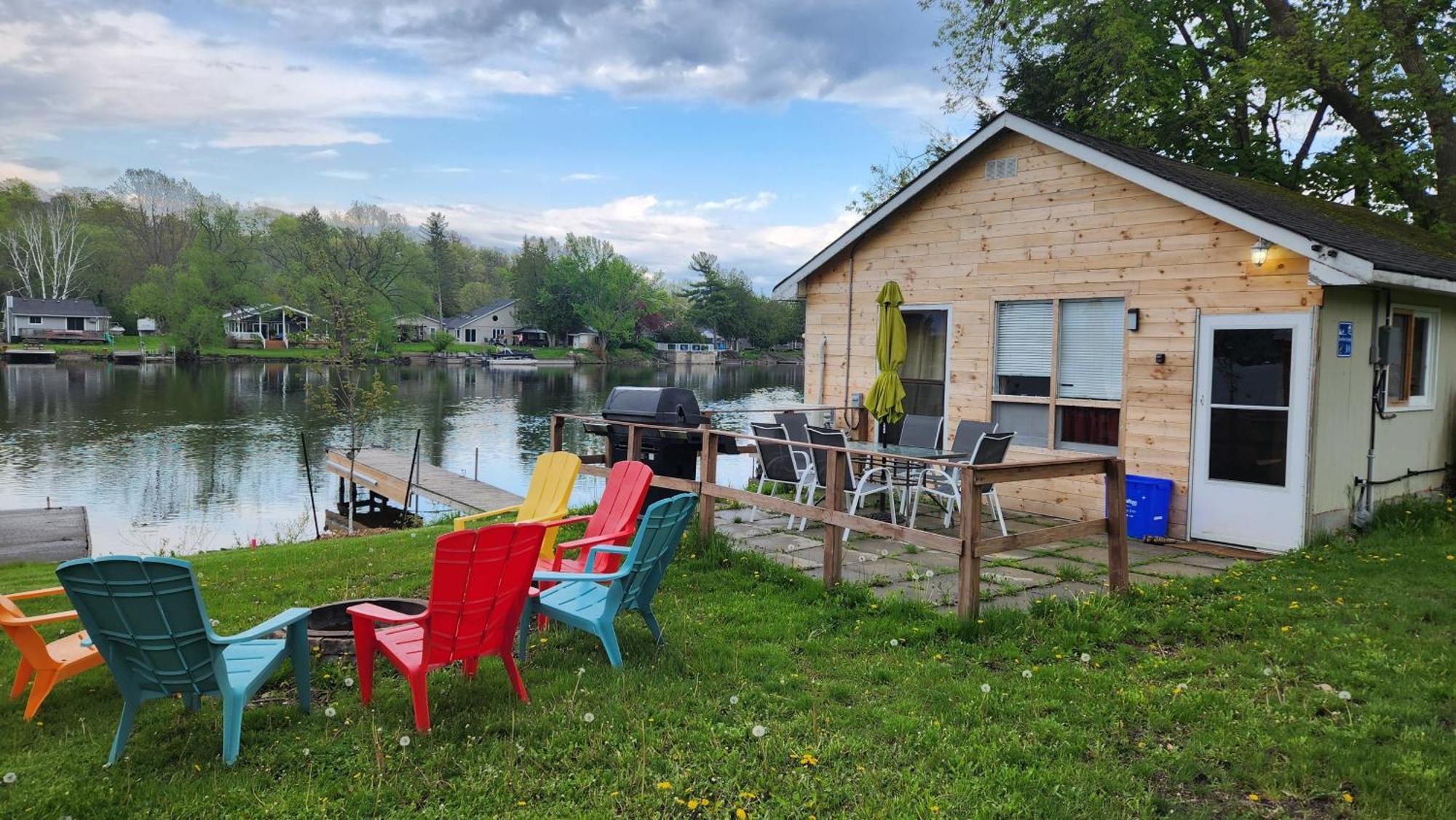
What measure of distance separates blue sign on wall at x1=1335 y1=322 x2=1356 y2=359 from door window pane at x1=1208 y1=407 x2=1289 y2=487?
713mm

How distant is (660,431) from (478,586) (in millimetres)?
5103

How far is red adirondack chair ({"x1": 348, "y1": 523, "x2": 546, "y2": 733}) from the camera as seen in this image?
3488 millimetres

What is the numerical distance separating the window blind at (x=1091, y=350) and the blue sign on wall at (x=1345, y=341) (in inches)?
65.7

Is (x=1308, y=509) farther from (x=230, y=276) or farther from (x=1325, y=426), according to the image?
(x=230, y=276)

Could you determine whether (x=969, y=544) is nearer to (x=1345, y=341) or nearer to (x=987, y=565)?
(x=987, y=565)

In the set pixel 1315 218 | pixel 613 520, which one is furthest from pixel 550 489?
pixel 1315 218

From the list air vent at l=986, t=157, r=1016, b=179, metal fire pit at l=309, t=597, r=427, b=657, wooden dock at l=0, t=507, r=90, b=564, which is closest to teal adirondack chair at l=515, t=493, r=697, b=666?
metal fire pit at l=309, t=597, r=427, b=657

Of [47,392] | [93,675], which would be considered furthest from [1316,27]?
[47,392]

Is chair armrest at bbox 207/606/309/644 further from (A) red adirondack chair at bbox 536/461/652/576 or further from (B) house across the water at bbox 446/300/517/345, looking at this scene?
(B) house across the water at bbox 446/300/517/345

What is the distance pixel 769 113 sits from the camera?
1192 inches

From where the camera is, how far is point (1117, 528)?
220 inches

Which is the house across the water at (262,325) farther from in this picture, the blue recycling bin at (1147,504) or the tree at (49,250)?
the blue recycling bin at (1147,504)

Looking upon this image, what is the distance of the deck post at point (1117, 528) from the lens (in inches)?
220

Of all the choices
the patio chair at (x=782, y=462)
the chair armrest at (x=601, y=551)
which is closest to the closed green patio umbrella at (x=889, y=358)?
the patio chair at (x=782, y=462)
